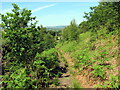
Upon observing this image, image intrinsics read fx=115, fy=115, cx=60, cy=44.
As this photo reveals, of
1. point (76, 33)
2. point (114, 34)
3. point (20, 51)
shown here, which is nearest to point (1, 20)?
point (20, 51)

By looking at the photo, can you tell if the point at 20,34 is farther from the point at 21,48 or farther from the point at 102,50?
the point at 102,50

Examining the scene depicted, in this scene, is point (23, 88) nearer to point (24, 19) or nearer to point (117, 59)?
point (24, 19)

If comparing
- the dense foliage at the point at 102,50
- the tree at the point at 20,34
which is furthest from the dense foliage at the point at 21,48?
the dense foliage at the point at 102,50

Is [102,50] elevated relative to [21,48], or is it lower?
lower

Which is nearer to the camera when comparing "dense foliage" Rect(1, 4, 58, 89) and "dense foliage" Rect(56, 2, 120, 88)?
"dense foliage" Rect(1, 4, 58, 89)

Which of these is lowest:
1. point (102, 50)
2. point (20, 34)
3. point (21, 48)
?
point (102, 50)

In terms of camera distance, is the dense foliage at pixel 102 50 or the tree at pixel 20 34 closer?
the tree at pixel 20 34

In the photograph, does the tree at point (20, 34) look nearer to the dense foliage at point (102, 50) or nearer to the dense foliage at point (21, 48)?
the dense foliage at point (21, 48)

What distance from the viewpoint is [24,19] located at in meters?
7.18

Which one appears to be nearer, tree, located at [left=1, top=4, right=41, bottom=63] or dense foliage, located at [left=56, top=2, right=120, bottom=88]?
tree, located at [left=1, top=4, right=41, bottom=63]

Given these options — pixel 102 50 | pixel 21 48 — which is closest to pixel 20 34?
pixel 21 48

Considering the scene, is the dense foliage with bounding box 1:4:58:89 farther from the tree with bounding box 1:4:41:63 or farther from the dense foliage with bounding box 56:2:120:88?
the dense foliage with bounding box 56:2:120:88

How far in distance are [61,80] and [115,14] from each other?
9.20 meters

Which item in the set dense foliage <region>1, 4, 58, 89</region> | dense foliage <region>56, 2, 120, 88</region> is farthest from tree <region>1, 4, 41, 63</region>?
dense foliage <region>56, 2, 120, 88</region>
